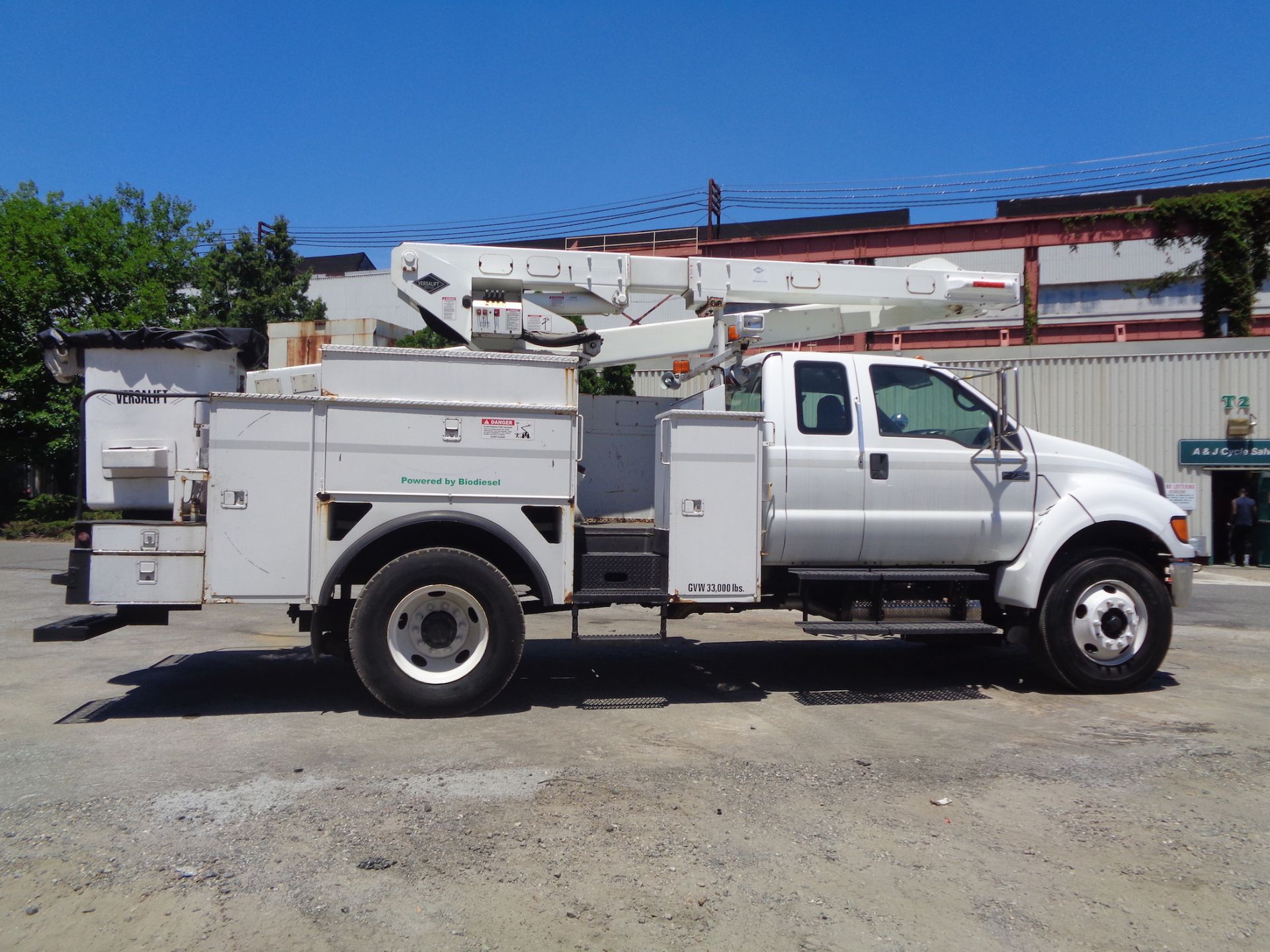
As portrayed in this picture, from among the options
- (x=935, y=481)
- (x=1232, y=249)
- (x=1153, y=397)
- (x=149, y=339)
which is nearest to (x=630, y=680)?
(x=935, y=481)

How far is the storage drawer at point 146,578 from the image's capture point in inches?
234

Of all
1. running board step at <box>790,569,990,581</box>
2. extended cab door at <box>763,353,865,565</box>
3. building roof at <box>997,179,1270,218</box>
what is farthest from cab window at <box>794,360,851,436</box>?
building roof at <box>997,179,1270,218</box>

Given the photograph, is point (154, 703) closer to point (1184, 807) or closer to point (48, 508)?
point (1184, 807)

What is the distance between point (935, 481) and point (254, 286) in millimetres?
25595

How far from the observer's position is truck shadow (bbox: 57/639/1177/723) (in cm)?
670

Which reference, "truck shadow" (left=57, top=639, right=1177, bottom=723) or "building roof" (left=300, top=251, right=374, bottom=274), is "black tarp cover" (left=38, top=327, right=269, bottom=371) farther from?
"building roof" (left=300, top=251, right=374, bottom=274)

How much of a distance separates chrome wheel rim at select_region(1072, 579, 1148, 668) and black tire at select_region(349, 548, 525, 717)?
4175mm

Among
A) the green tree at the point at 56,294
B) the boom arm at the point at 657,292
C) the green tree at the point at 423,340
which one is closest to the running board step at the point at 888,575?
the boom arm at the point at 657,292

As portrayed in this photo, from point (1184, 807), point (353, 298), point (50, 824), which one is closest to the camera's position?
point (50, 824)

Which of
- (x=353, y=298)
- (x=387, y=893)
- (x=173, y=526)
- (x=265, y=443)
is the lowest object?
(x=387, y=893)

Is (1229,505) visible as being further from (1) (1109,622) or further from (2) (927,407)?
(2) (927,407)

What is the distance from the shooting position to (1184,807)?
4785mm

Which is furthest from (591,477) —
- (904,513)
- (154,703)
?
(154,703)

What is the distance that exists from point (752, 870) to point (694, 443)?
330 centimetres
